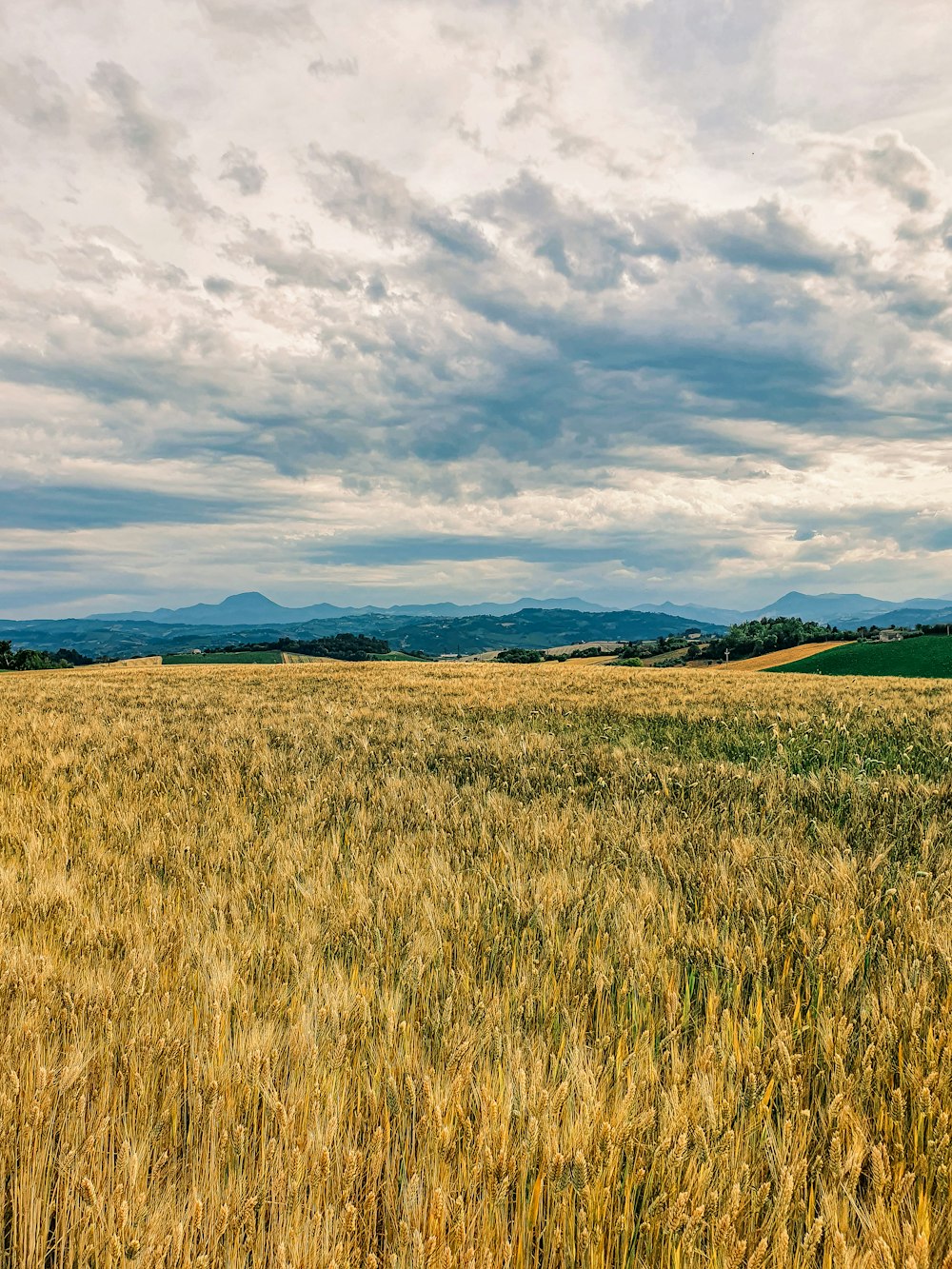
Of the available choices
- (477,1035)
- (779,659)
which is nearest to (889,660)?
(779,659)

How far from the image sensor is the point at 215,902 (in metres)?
3.50

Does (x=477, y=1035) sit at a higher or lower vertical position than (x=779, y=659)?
higher

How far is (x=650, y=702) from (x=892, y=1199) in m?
13.1

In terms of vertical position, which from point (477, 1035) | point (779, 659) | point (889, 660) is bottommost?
point (779, 659)

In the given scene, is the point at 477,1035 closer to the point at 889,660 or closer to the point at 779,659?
the point at 889,660

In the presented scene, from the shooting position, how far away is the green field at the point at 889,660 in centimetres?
4684

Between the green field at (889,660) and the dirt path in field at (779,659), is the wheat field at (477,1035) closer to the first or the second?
the green field at (889,660)

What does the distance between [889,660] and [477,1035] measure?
5934cm

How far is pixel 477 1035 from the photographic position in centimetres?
223

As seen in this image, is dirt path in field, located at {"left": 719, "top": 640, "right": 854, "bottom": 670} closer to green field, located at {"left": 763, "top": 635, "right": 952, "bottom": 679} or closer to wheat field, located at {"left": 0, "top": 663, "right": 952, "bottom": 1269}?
green field, located at {"left": 763, "top": 635, "right": 952, "bottom": 679}

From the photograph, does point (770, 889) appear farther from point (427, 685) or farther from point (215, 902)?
point (427, 685)

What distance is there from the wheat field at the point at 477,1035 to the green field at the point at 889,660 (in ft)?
146

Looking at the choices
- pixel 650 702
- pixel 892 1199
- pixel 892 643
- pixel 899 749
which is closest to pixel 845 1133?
pixel 892 1199

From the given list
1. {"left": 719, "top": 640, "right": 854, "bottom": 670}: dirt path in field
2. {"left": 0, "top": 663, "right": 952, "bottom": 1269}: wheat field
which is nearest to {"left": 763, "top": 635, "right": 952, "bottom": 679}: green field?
{"left": 719, "top": 640, "right": 854, "bottom": 670}: dirt path in field
